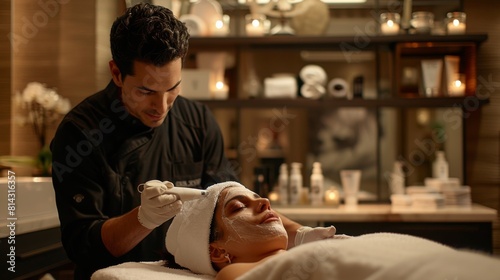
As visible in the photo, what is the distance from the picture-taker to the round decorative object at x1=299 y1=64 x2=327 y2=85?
3805 millimetres

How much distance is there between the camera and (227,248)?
1577 millimetres

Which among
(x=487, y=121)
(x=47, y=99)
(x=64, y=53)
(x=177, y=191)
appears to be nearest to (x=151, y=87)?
(x=177, y=191)

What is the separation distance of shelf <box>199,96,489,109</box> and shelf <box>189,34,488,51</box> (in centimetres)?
36

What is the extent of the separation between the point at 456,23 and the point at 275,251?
2.67 metres

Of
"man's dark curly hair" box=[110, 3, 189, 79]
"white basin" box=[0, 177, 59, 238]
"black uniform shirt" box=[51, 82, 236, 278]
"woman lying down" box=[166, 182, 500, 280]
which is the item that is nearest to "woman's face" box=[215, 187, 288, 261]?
"woman lying down" box=[166, 182, 500, 280]

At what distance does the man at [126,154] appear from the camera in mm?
1670

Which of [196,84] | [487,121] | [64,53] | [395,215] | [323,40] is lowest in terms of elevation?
[395,215]

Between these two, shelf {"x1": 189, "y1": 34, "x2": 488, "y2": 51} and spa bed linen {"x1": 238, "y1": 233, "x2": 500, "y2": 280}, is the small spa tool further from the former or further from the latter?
shelf {"x1": 189, "y1": 34, "x2": 488, "y2": 51}

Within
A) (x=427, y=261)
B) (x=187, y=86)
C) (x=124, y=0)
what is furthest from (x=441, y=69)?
(x=427, y=261)

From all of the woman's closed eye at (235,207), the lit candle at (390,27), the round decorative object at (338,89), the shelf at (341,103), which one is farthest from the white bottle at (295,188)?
the woman's closed eye at (235,207)

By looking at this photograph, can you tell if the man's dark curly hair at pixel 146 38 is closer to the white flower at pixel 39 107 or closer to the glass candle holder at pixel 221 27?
the white flower at pixel 39 107

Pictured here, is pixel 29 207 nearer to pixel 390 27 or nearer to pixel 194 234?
pixel 194 234

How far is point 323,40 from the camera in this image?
12.4ft

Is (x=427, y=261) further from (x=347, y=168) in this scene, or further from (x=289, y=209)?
(x=347, y=168)
